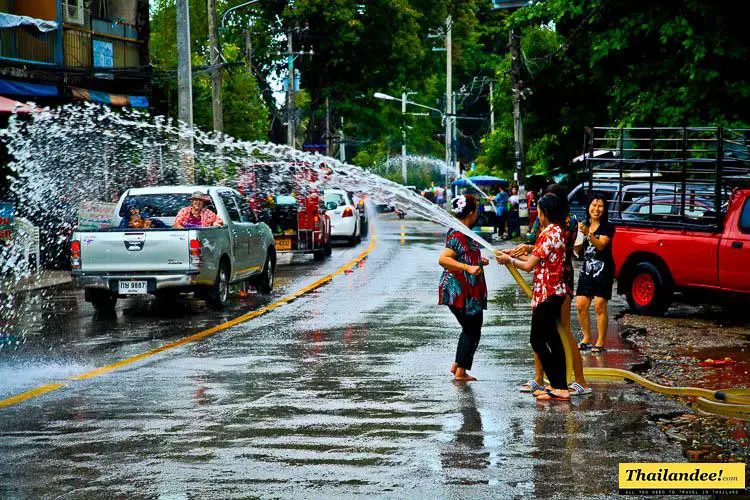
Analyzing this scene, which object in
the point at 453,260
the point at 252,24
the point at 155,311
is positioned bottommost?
the point at 155,311

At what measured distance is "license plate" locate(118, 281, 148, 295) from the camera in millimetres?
16516

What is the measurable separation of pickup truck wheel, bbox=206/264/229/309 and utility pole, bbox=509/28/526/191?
19425 millimetres

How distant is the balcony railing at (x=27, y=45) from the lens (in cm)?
2902

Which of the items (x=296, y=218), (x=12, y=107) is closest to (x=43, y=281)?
(x=12, y=107)

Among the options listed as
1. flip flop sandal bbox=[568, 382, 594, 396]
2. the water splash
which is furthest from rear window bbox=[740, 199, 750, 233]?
the water splash

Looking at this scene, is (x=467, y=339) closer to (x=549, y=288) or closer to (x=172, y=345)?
(x=549, y=288)

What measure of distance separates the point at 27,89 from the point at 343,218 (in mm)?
11866

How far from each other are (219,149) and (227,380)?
97.4ft

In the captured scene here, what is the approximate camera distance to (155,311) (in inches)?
696

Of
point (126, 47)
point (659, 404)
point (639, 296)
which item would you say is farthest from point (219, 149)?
point (659, 404)

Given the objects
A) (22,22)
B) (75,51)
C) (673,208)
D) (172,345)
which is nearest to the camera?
(172,345)

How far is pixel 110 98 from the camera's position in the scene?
3241 cm

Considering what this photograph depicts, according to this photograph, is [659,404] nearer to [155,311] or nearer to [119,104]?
[155,311]

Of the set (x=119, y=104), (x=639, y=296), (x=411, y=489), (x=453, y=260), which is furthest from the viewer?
(x=119, y=104)
